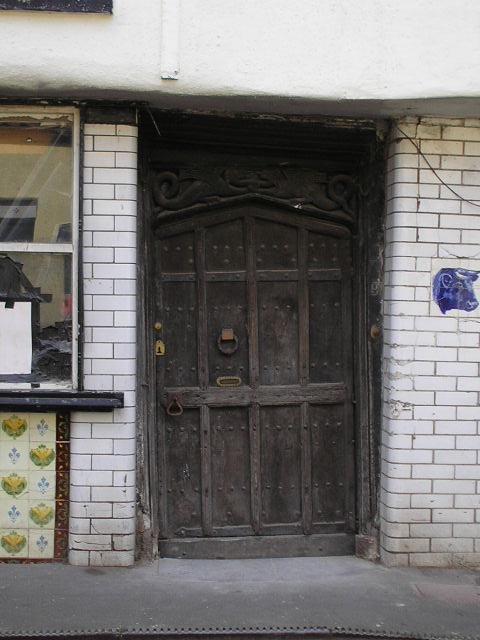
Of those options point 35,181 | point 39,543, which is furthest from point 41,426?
point 35,181

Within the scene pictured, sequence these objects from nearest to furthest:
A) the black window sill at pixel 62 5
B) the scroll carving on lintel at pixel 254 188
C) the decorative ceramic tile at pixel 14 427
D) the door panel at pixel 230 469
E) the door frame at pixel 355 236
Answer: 1. the black window sill at pixel 62 5
2. the decorative ceramic tile at pixel 14 427
3. the door frame at pixel 355 236
4. the scroll carving on lintel at pixel 254 188
5. the door panel at pixel 230 469

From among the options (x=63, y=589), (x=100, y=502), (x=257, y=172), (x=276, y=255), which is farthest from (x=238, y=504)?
(x=257, y=172)

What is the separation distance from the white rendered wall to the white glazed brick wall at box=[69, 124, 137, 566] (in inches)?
16.4

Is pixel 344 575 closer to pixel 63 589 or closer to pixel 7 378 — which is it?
pixel 63 589

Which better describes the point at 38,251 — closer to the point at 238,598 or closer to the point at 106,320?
the point at 106,320

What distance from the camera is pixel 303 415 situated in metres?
5.38

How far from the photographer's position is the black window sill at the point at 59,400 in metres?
4.79

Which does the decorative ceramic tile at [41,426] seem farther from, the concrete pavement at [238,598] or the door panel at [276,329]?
the door panel at [276,329]

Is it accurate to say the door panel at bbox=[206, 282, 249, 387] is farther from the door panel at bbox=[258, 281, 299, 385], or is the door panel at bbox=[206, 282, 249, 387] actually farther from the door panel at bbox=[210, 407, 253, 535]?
the door panel at bbox=[210, 407, 253, 535]

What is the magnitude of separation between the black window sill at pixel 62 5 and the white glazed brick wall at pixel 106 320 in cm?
69

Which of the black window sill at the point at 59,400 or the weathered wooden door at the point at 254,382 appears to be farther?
the weathered wooden door at the point at 254,382

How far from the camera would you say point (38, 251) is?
16.0ft

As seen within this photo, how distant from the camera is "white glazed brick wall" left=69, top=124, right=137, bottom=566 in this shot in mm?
4867

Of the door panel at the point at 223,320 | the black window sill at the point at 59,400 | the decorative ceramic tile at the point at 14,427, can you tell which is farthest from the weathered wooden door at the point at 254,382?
the decorative ceramic tile at the point at 14,427
